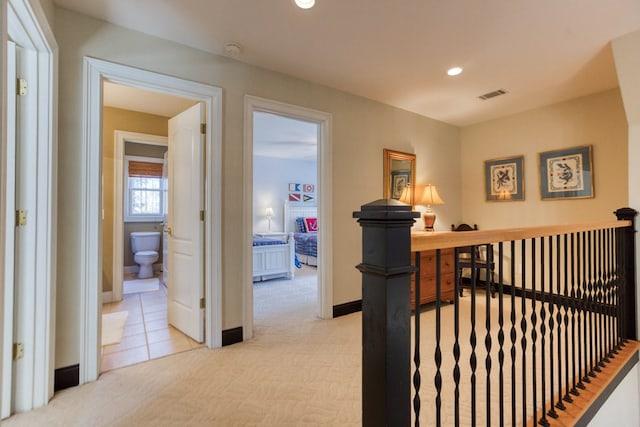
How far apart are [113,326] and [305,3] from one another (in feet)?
10.6

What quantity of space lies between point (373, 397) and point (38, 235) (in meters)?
1.98

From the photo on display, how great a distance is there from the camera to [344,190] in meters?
3.39

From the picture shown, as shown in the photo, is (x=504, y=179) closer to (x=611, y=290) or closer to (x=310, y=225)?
(x=611, y=290)

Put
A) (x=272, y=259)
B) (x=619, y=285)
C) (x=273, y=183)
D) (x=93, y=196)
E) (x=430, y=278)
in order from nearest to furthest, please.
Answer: (x=93, y=196)
(x=619, y=285)
(x=430, y=278)
(x=272, y=259)
(x=273, y=183)

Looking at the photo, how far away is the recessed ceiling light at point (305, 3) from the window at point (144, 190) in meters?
4.44

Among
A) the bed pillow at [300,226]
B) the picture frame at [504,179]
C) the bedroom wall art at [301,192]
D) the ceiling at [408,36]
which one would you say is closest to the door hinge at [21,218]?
the ceiling at [408,36]

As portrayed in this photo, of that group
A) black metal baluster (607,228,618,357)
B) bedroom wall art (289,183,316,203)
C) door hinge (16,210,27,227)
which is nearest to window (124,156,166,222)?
bedroom wall art (289,183,316,203)

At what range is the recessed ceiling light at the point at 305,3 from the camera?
1.95 meters

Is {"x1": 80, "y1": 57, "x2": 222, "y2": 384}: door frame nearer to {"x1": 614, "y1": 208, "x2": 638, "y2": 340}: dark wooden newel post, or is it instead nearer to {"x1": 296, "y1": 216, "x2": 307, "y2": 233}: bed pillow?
{"x1": 614, "y1": 208, "x2": 638, "y2": 340}: dark wooden newel post

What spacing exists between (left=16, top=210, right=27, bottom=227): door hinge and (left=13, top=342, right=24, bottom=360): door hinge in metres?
0.66

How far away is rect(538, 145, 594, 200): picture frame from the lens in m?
3.48

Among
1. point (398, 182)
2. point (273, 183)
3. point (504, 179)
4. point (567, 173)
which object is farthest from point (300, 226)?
point (567, 173)

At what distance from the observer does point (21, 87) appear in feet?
5.76

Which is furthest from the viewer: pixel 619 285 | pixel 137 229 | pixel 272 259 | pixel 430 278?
pixel 137 229
